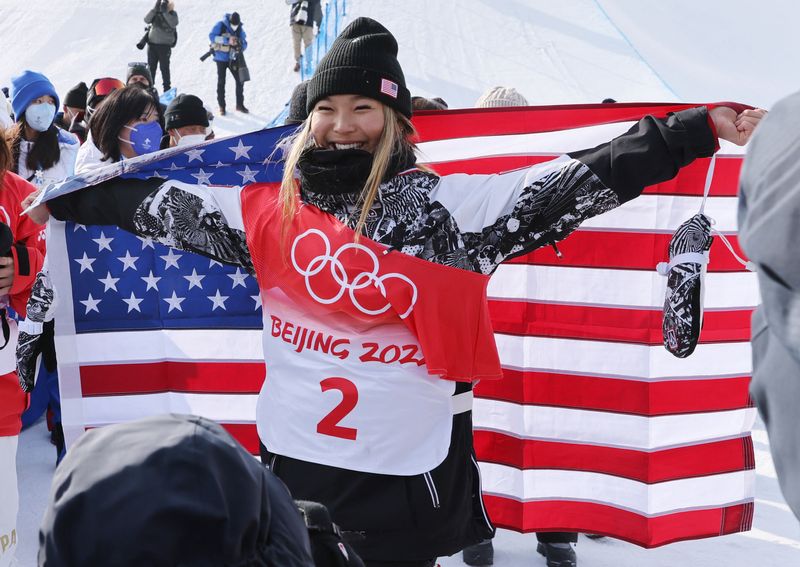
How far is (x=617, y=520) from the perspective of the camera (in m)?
3.47

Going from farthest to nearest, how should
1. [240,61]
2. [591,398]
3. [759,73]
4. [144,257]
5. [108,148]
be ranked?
[759,73], [240,61], [108,148], [591,398], [144,257]


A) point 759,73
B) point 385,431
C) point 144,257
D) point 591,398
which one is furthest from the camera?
point 759,73

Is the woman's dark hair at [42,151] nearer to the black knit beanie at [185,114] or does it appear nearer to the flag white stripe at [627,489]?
the black knit beanie at [185,114]

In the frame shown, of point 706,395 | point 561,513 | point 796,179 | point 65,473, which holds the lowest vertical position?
point 561,513

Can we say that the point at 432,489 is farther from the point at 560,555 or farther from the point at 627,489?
the point at 560,555

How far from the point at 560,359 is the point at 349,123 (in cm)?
148

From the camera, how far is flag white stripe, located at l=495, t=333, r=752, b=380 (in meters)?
3.49

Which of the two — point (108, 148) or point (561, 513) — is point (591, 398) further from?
point (108, 148)

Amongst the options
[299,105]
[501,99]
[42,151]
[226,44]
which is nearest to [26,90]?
[42,151]

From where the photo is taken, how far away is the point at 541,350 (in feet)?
11.6

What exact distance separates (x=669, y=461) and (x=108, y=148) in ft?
9.51

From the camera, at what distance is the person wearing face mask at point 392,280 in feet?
7.82

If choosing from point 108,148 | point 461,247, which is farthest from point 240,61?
point 461,247

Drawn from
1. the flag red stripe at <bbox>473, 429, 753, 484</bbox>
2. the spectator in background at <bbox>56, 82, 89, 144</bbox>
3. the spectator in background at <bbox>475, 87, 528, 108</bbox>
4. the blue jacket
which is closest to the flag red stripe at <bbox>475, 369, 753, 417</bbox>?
the flag red stripe at <bbox>473, 429, 753, 484</bbox>
